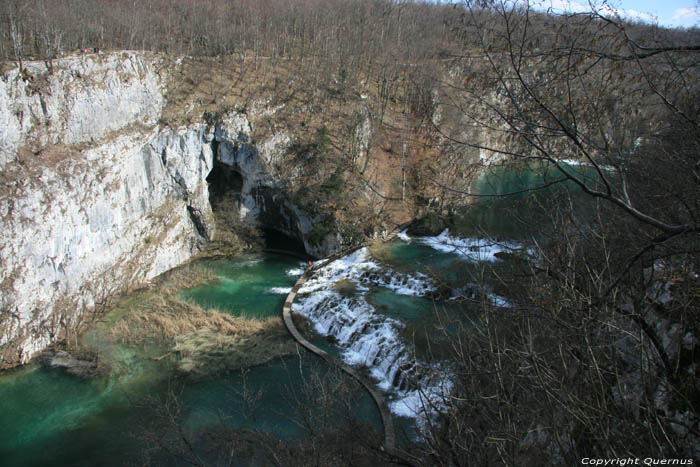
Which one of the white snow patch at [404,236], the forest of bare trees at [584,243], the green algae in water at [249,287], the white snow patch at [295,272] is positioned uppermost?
the forest of bare trees at [584,243]

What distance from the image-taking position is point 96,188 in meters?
19.7

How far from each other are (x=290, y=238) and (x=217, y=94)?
1002cm

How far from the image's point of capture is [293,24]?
140 ft

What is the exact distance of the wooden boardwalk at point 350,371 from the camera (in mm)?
11883

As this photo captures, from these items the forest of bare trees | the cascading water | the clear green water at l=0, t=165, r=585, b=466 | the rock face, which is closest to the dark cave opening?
the rock face

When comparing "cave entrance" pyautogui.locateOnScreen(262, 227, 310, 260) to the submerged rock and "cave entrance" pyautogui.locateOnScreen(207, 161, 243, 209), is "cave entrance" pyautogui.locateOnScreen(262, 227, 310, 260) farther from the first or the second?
the submerged rock

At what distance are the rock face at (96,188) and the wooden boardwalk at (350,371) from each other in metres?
7.30

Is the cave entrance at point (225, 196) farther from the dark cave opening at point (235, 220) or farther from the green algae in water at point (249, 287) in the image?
the green algae in water at point (249, 287)

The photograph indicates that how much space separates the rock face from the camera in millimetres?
16594

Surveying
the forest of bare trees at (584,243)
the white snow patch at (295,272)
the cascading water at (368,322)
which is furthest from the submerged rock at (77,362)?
the forest of bare trees at (584,243)

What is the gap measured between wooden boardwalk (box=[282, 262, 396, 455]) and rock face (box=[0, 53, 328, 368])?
23.9 ft

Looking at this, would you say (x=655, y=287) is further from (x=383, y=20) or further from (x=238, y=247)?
(x=383, y=20)

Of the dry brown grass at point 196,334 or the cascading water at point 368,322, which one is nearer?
the cascading water at point 368,322

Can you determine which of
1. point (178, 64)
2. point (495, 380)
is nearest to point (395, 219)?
point (178, 64)
